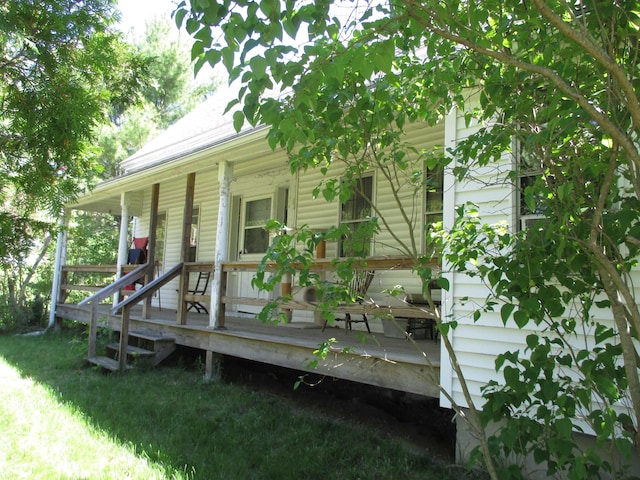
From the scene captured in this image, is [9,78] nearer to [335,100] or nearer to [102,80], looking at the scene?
[102,80]

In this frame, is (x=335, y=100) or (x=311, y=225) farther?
(x=311, y=225)

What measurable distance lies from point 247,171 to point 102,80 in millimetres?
5211

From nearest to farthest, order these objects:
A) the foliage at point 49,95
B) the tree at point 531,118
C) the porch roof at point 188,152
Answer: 1. the tree at point 531,118
2. the foliage at point 49,95
3. the porch roof at point 188,152

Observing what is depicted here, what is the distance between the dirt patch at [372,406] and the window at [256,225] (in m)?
2.53

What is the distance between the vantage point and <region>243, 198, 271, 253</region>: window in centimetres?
889

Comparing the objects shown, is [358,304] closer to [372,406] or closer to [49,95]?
[372,406]

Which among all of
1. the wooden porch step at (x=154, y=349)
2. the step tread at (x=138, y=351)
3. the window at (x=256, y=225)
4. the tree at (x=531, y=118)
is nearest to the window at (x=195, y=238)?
the window at (x=256, y=225)

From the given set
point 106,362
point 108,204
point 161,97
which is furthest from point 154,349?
point 161,97

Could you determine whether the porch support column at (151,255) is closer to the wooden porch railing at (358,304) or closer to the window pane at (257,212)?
the window pane at (257,212)

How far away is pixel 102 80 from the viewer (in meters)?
3.90

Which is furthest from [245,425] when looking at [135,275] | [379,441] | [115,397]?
[135,275]

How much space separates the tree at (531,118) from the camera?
176 cm

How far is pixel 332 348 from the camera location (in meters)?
3.51

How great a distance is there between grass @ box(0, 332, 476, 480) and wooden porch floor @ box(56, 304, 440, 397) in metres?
0.48
